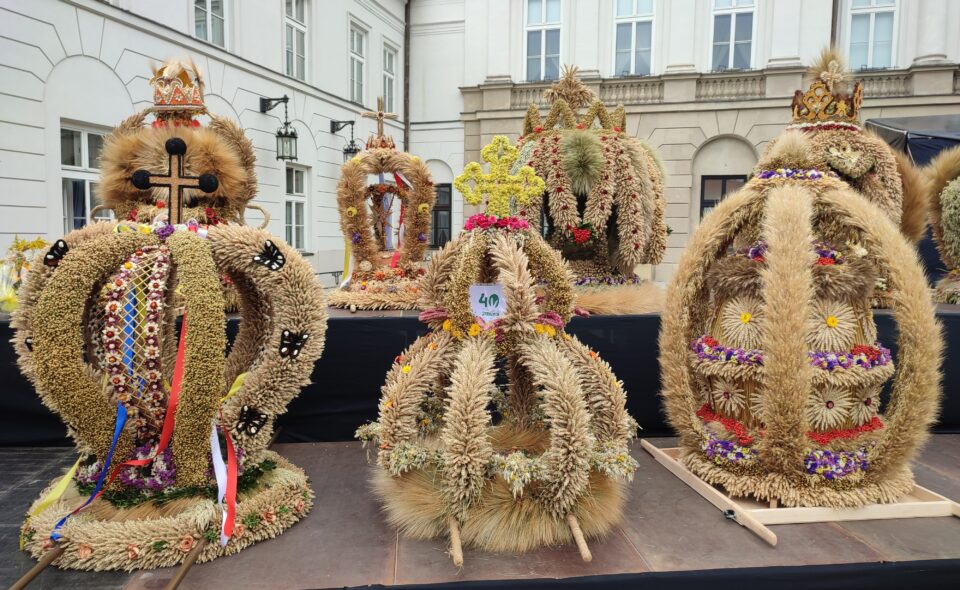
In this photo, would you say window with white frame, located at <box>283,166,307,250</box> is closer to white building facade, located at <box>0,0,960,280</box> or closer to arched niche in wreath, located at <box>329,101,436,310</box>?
white building facade, located at <box>0,0,960,280</box>

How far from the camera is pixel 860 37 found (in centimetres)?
944

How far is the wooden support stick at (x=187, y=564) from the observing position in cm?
168

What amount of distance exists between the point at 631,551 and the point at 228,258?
163cm

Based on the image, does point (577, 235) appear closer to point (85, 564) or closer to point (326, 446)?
point (326, 446)

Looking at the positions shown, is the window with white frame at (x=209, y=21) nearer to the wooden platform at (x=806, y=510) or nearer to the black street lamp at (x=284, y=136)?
the black street lamp at (x=284, y=136)

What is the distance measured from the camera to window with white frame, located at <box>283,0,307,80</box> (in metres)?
8.19

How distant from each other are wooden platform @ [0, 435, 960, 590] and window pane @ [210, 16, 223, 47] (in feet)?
19.3

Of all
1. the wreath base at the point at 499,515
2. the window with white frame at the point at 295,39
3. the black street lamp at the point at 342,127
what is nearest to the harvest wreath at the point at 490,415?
the wreath base at the point at 499,515

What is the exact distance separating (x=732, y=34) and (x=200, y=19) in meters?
7.63

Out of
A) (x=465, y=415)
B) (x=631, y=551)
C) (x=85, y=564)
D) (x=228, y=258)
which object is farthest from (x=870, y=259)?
(x=85, y=564)

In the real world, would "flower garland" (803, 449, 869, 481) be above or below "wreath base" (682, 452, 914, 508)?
above

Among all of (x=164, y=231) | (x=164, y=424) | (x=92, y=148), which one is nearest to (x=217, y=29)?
(x=92, y=148)

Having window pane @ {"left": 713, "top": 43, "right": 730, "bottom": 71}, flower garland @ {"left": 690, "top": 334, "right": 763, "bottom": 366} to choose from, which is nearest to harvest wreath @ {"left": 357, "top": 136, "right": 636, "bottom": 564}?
flower garland @ {"left": 690, "top": 334, "right": 763, "bottom": 366}

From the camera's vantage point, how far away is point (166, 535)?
6.20ft
